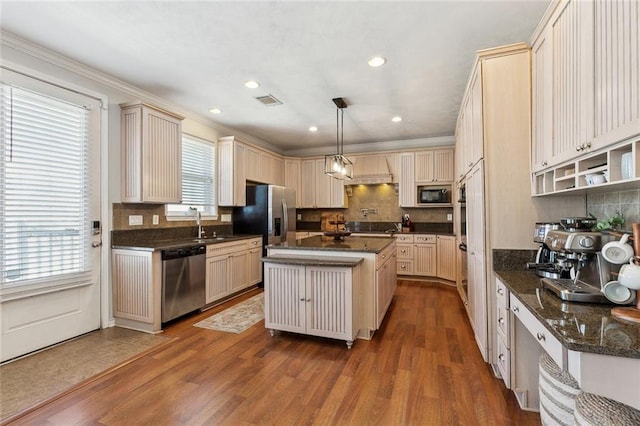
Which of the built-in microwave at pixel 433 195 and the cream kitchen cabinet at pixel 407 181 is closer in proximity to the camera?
the built-in microwave at pixel 433 195

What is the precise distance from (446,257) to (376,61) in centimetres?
359

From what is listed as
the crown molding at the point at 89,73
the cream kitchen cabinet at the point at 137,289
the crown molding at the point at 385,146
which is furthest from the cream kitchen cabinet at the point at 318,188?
the cream kitchen cabinet at the point at 137,289

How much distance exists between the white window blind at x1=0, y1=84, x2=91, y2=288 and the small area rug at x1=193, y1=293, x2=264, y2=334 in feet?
4.42

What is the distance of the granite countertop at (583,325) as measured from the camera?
3.30ft

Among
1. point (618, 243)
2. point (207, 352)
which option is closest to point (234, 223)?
point (207, 352)

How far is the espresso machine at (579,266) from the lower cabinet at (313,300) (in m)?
1.49

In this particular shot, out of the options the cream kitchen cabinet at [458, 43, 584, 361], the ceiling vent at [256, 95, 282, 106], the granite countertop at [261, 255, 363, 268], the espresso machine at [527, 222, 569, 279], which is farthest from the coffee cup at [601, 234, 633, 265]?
the ceiling vent at [256, 95, 282, 106]

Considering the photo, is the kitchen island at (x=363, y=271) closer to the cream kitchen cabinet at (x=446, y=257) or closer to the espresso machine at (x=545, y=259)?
the espresso machine at (x=545, y=259)

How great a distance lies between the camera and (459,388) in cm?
205

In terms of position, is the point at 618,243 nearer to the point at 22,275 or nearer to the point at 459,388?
the point at 459,388

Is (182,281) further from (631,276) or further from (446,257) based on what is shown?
(446,257)

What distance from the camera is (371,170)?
5.84 m

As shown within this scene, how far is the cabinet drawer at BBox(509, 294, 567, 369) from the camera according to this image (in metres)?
1.18

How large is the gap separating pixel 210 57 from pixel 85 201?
1.95 meters
